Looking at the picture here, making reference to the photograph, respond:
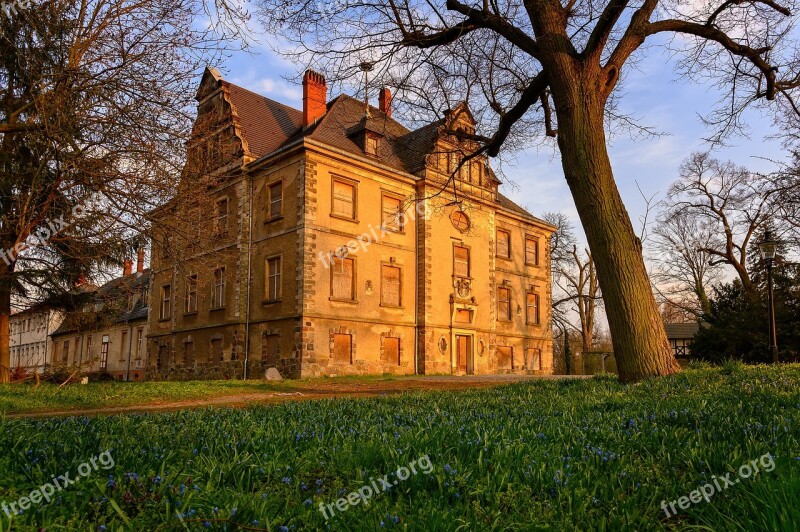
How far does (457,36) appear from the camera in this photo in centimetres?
1137

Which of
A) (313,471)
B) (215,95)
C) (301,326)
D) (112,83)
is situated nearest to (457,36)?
(112,83)

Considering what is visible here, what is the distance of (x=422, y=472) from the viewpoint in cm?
328

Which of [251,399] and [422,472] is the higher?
[422,472]

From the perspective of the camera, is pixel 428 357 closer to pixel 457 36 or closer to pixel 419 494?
pixel 457 36

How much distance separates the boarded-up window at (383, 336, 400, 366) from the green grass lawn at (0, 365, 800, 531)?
75.6ft

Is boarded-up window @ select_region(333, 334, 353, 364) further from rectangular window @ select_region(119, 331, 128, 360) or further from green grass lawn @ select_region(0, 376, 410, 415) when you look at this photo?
rectangular window @ select_region(119, 331, 128, 360)

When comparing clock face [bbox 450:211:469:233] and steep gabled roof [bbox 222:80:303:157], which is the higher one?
steep gabled roof [bbox 222:80:303:157]

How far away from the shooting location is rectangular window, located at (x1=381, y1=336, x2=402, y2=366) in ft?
94.1

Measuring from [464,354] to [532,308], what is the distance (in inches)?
318

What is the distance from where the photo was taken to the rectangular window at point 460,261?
32.8m

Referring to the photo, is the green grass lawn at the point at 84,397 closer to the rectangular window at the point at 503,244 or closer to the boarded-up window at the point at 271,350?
the boarded-up window at the point at 271,350

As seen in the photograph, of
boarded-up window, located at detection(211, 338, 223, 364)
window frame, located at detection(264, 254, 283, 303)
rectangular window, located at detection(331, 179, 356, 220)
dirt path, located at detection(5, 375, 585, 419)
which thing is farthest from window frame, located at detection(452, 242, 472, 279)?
dirt path, located at detection(5, 375, 585, 419)

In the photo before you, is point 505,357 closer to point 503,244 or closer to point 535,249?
point 503,244

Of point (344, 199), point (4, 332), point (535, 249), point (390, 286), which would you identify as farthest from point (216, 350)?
point (535, 249)
